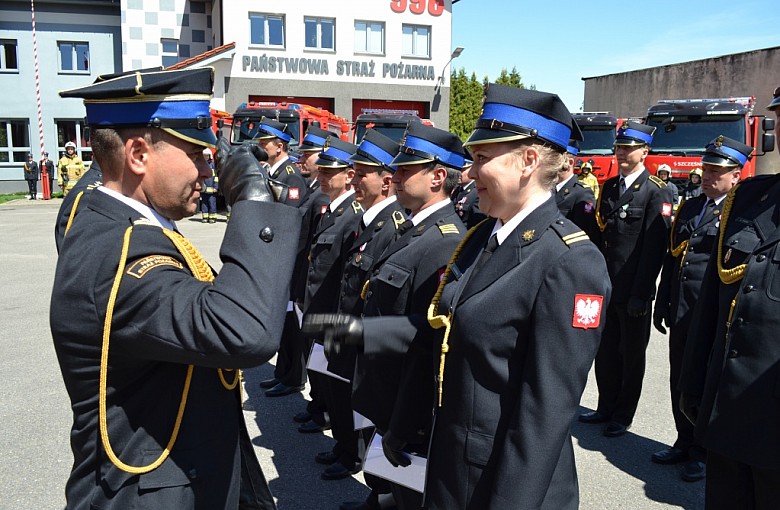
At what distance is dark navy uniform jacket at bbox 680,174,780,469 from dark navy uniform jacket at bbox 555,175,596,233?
288cm

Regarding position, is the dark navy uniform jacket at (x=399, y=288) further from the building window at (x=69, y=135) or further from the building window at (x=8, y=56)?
the building window at (x=8, y=56)

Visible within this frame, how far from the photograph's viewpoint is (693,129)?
596 inches

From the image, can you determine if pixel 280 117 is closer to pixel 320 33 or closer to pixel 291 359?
pixel 320 33

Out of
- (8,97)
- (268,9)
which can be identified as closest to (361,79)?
(268,9)

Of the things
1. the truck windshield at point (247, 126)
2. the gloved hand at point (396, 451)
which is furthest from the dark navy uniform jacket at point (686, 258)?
the truck windshield at point (247, 126)

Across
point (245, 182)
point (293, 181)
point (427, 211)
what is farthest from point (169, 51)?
point (245, 182)

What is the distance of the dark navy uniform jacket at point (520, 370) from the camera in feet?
6.37

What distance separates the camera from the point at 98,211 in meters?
1.79

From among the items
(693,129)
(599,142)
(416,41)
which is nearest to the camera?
(693,129)

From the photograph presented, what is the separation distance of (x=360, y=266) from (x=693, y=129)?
44.9 ft

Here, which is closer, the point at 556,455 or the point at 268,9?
the point at 556,455

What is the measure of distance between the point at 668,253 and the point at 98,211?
4.41 metres

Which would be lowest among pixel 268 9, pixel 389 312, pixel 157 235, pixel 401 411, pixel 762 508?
pixel 762 508

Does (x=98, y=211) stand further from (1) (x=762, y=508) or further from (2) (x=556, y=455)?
(1) (x=762, y=508)
